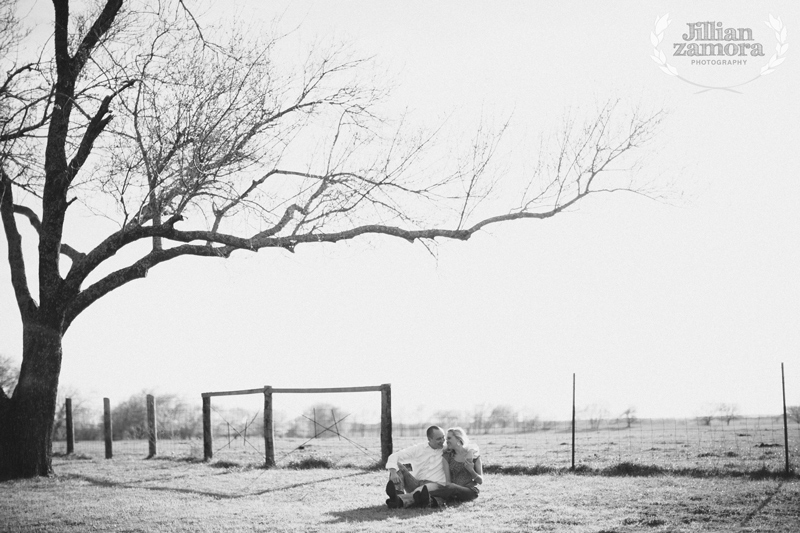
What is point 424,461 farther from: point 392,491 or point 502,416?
point 502,416

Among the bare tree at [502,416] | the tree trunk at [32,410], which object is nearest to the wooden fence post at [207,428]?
the tree trunk at [32,410]

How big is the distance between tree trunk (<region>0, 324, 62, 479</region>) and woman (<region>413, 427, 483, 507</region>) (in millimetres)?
7981

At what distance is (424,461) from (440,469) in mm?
231

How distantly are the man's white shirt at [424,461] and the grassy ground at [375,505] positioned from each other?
24.9 inches

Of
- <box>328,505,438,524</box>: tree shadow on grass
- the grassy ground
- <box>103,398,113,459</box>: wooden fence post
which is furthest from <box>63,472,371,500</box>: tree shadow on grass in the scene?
<box>103,398,113,459</box>: wooden fence post

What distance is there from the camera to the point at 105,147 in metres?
12.2

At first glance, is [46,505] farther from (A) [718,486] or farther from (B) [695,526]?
(A) [718,486]

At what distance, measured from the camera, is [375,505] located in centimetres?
896

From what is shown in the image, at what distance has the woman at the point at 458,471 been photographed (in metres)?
8.87

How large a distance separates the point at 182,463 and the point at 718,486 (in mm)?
11411

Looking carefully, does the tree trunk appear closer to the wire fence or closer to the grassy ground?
the grassy ground

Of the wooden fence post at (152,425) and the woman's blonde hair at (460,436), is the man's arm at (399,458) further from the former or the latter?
the wooden fence post at (152,425)

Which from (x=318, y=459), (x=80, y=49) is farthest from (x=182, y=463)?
(x=80, y=49)

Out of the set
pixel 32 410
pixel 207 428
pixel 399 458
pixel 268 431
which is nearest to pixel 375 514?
pixel 399 458
